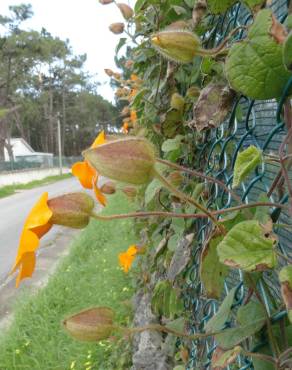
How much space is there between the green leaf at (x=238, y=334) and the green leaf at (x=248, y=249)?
87mm

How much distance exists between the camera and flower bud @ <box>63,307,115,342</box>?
0.43 m

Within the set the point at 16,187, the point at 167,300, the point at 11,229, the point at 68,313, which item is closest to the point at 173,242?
the point at 167,300

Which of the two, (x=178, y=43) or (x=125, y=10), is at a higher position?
(x=125, y=10)

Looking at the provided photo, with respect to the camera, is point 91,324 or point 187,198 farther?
point 91,324

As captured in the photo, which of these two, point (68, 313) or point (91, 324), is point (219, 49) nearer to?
point (91, 324)

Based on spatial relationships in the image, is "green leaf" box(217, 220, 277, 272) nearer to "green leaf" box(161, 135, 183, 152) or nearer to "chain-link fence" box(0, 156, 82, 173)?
"green leaf" box(161, 135, 183, 152)

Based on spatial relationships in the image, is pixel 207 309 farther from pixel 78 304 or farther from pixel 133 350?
pixel 78 304

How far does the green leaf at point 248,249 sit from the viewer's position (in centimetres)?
28

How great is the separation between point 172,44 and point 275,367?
0.27m

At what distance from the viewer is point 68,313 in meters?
2.30

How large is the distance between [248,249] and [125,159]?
109 millimetres

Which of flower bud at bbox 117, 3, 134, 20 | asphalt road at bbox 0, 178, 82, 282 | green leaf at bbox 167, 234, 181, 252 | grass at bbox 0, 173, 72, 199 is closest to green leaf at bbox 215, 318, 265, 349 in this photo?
green leaf at bbox 167, 234, 181, 252

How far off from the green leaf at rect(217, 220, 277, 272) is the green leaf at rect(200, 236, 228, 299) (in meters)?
0.08

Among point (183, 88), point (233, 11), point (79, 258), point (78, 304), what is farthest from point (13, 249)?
point (233, 11)
